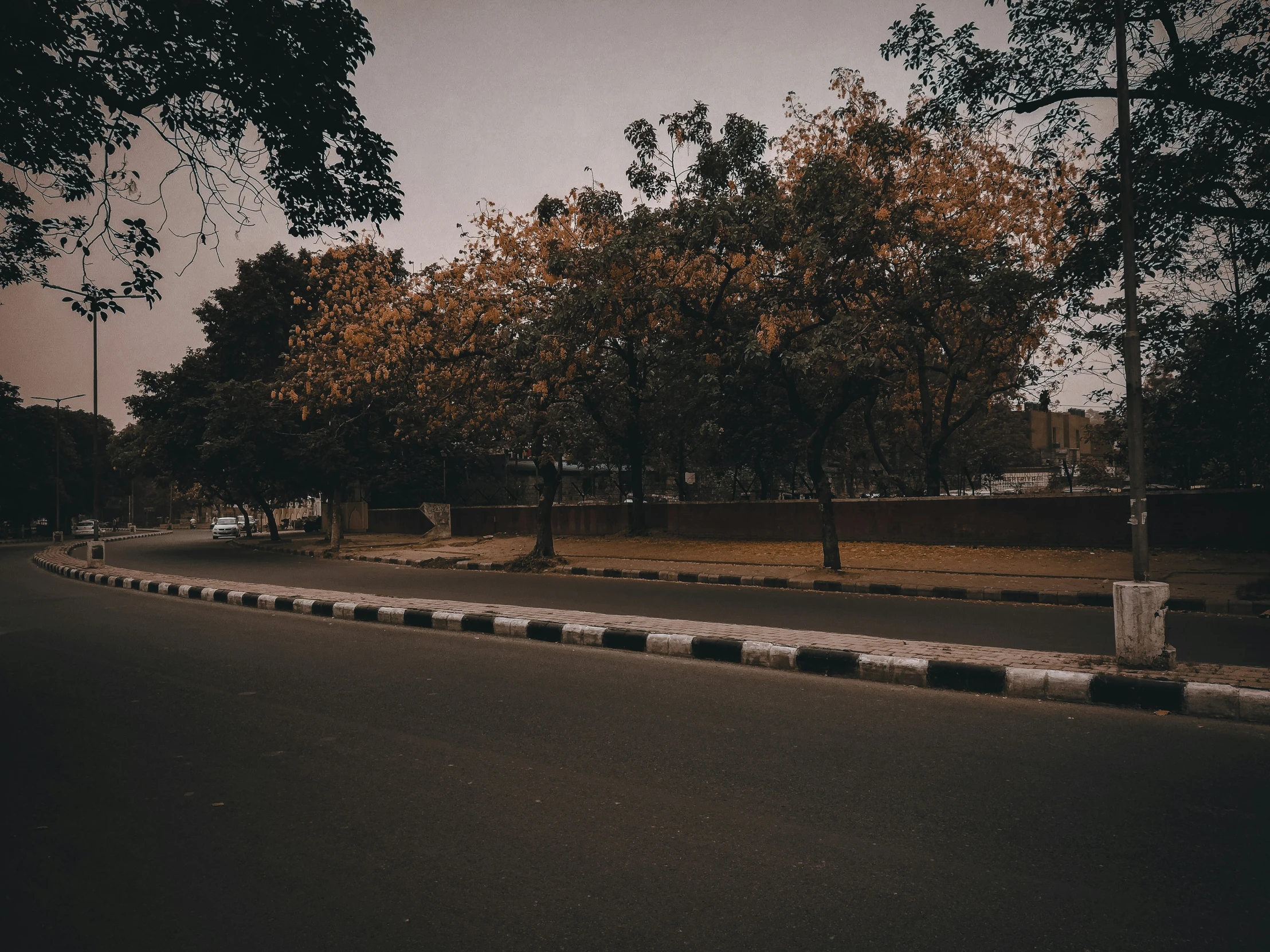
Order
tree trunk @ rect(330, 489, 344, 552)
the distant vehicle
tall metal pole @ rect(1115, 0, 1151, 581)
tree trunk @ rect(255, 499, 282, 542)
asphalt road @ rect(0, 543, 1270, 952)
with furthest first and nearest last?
the distant vehicle → tree trunk @ rect(255, 499, 282, 542) → tree trunk @ rect(330, 489, 344, 552) → tall metal pole @ rect(1115, 0, 1151, 581) → asphalt road @ rect(0, 543, 1270, 952)

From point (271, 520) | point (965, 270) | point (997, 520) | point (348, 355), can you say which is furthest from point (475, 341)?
point (271, 520)

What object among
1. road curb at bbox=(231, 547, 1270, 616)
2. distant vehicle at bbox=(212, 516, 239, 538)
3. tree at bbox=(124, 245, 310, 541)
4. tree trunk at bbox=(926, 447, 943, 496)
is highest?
tree at bbox=(124, 245, 310, 541)

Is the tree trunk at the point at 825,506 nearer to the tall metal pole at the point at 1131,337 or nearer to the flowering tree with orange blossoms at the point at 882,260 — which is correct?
the flowering tree with orange blossoms at the point at 882,260

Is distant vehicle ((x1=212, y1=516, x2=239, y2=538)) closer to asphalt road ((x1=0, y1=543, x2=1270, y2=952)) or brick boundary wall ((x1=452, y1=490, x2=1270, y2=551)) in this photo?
brick boundary wall ((x1=452, y1=490, x2=1270, y2=551))

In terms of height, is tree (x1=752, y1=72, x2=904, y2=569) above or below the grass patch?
above

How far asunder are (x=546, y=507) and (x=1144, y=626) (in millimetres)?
13099

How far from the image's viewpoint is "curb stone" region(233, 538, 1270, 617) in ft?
31.5

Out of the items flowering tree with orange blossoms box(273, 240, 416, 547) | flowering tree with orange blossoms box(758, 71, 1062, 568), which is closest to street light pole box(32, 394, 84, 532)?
flowering tree with orange blossoms box(273, 240, 416, 547)

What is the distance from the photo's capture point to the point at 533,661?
6.82 meters

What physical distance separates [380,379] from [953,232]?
1377cm

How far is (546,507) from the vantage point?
1745cm

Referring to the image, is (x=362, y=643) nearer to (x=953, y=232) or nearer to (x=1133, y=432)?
(x=1133, y=432)

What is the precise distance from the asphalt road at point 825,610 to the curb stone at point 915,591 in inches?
16.1

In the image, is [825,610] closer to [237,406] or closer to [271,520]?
[237,406]
